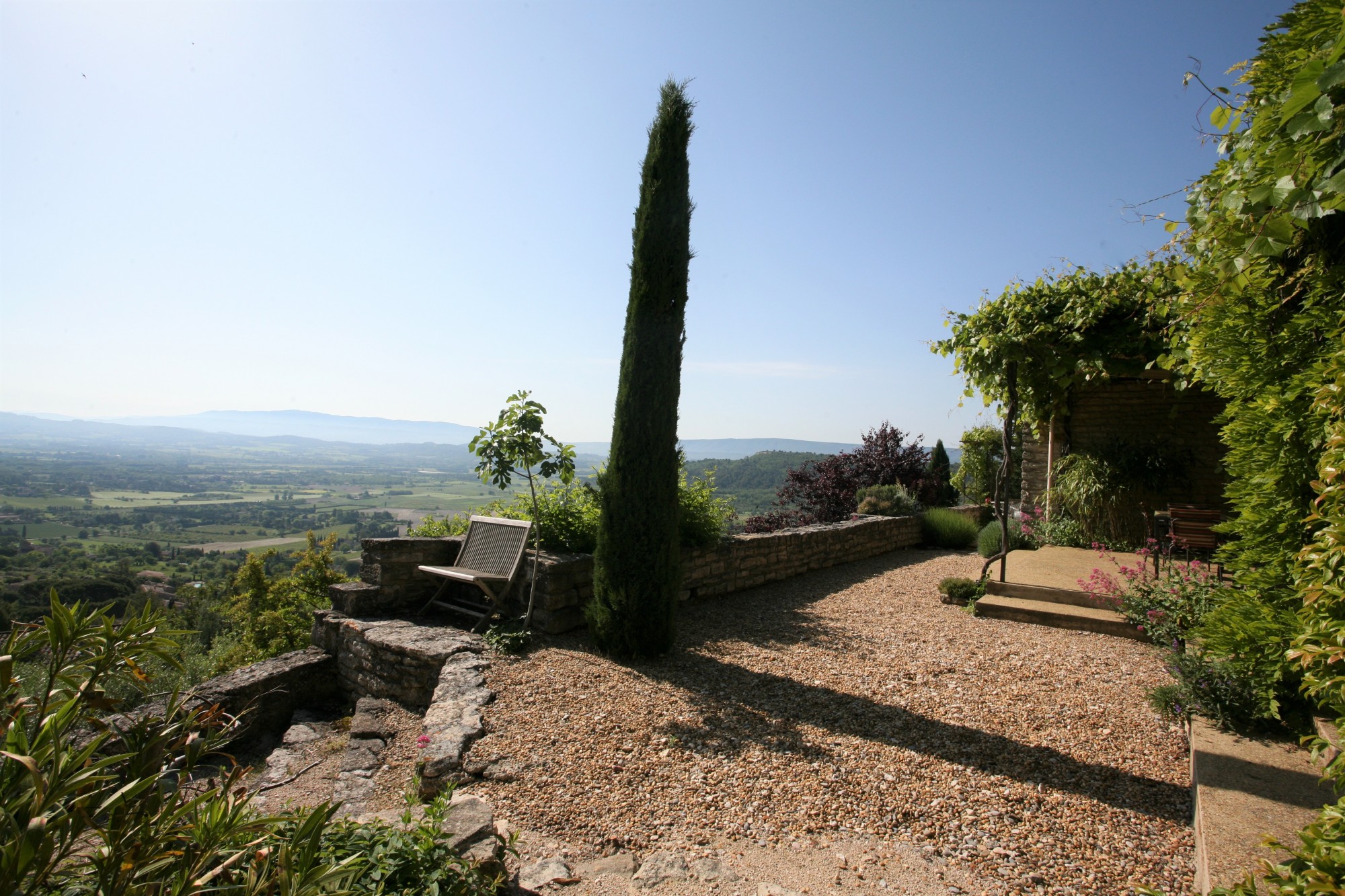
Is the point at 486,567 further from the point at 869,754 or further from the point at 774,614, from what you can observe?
the point at 869,754

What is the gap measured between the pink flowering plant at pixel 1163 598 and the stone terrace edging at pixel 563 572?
3.18m

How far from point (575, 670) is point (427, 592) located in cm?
230

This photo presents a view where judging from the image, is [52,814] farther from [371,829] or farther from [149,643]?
[371,829]

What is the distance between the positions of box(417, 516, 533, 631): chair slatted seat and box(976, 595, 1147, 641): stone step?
4.41 metres

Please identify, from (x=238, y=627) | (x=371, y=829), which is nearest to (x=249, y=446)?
(x=238, y=627)

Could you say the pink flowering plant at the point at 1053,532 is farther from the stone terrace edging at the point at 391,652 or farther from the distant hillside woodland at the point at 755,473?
the distant hillside woodland at the point at 755,473

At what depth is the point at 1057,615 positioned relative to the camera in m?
5.60

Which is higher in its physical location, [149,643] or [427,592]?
[149,643]

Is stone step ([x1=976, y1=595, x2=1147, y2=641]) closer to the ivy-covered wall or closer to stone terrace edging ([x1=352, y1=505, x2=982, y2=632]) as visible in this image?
stone terrace edging ([x1=352, y1=505, x2=982, y2=632])

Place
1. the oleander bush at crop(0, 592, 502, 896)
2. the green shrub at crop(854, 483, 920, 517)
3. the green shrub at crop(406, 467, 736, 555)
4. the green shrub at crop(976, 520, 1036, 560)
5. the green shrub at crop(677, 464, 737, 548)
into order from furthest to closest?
the green shrub at crop(854, 483, 920, 517), the green shrub at crop(976, 520, 1036, 560), the green shrub at crop(677, 464, 737, 548), the green shrub at crop(406, 467, 736, 555), the oleander bush at crop(0, 592, 502, 896)


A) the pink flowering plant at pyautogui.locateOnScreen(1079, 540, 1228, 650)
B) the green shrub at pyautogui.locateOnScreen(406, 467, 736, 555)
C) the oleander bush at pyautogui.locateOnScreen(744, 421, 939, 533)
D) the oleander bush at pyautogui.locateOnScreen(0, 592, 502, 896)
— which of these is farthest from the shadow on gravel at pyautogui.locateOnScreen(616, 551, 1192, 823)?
the oleander bush at pyautogui.locateOnScreen(744, 421, 939, 533)

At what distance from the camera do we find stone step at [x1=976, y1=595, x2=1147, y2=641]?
531cm

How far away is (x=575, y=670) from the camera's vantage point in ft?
14.6

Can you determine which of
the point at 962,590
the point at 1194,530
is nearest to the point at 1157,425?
the point at 1194,530
